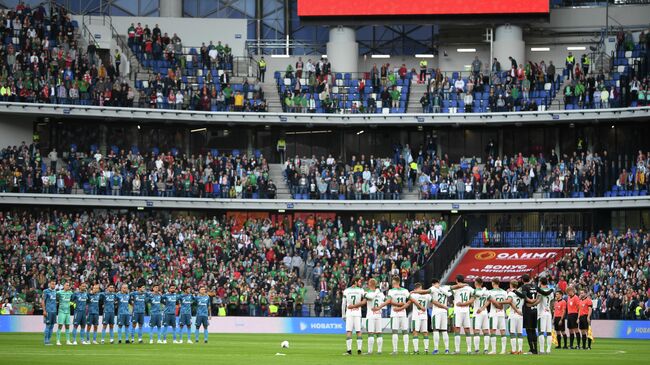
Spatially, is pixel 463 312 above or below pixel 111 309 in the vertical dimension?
above

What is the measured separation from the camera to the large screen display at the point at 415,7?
224ft

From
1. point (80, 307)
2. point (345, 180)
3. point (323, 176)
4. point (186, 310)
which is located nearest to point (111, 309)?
point (80, 307)

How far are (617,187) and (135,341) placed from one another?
3068 cm

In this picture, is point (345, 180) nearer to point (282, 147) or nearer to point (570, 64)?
point (282, 147)

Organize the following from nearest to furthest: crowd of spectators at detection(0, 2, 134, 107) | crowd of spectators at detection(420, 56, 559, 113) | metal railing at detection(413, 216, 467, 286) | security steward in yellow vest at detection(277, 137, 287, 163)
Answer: metal railing at detection(413, 216, 467, 286)
crowd of spectators at detection(0, 2, 134, 107)
crowd of spectators at detection(420, 56, 559, 113)
security steward in yellow vest at detection(277, 137, 287, 163)

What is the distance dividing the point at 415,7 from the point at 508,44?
19.2ft

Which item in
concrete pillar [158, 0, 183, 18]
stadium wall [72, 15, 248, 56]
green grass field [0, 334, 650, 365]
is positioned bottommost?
green grass field [0, 334, 650, 365]

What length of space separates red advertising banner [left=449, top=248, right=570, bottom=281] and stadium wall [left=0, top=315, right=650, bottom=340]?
8613mm

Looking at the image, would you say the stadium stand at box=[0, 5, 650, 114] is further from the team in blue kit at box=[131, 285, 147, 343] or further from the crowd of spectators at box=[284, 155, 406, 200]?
the team in blue kit at box=[131, 285, 147, 343]

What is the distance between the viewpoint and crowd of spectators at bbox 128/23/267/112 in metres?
66.6

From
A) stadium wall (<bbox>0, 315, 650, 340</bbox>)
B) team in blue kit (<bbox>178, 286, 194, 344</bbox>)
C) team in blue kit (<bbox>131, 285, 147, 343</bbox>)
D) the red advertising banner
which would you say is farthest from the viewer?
the red advertising banner

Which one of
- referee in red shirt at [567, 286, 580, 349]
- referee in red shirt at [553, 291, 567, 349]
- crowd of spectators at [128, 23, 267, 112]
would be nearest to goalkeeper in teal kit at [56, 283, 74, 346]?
referee in red shirt at [553, 291, 567, 349]

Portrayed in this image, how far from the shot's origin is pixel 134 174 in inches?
2566

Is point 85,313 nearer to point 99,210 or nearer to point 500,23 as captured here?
point 99,210
